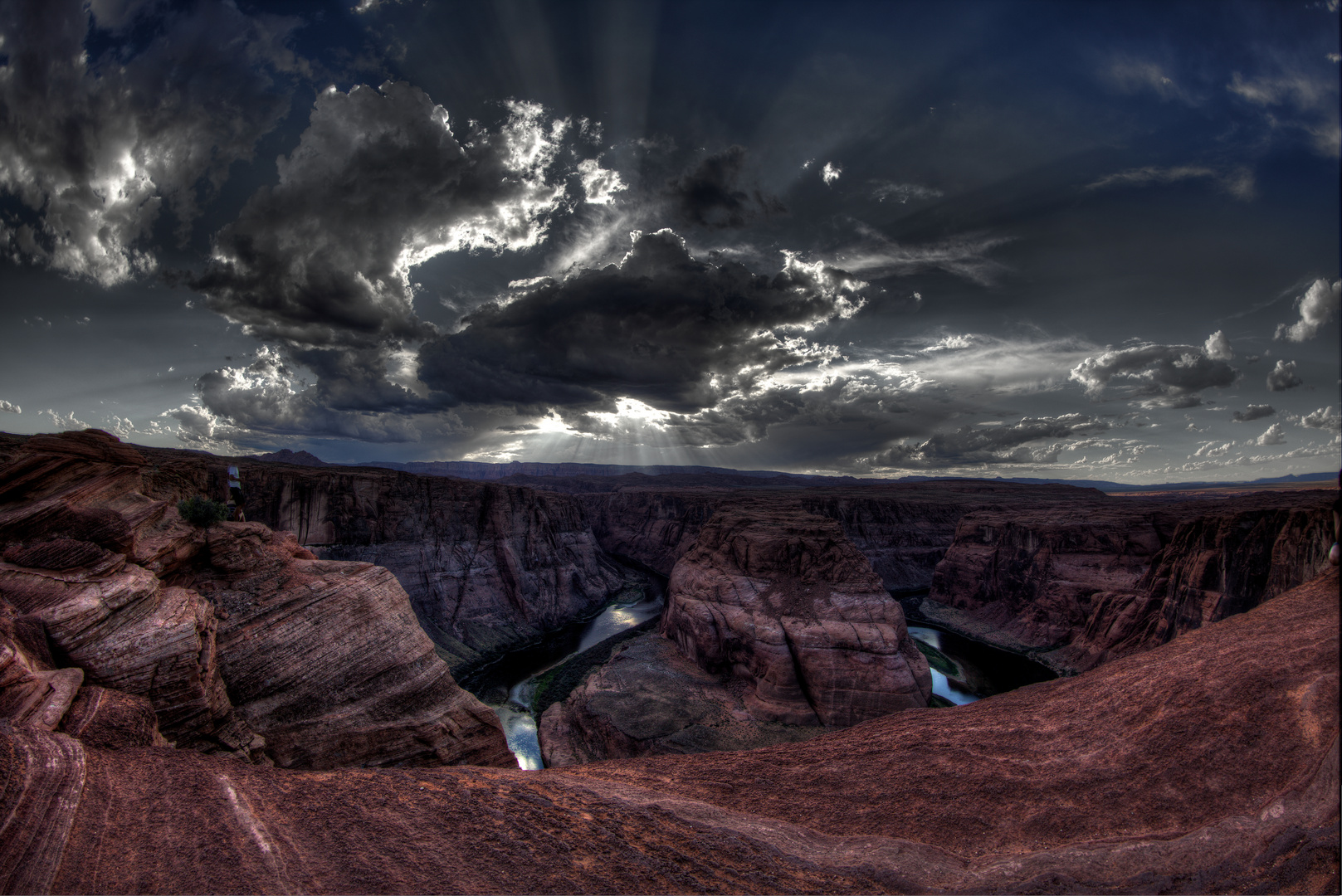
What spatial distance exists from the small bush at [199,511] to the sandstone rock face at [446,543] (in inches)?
1332

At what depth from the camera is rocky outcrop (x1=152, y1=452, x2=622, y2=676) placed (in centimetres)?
5181

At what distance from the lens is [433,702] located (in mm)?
16969

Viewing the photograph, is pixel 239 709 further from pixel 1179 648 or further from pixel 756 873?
pixel 1179 648

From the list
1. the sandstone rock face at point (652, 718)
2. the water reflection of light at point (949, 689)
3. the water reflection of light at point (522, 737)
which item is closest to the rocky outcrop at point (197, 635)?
the sandstone rock face at point (652, 718)

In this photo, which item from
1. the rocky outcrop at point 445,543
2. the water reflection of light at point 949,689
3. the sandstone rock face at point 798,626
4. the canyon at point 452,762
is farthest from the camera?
the rocky outcrop at point 445,543

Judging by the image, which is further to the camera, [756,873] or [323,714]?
[323,714]

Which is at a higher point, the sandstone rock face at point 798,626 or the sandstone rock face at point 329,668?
the sandstone rock face at point 329,668

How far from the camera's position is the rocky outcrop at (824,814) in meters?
6.71

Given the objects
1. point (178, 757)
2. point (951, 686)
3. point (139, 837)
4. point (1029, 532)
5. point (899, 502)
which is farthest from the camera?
point (899, 502)

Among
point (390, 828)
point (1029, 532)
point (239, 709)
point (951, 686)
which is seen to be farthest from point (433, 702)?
point (1029, 532)

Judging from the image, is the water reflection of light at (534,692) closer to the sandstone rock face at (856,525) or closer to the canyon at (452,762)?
the canyon at (452,762)

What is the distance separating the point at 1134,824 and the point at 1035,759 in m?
1.95

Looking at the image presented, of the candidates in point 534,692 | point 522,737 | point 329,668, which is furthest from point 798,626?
point 329,668

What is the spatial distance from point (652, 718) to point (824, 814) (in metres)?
22.2
